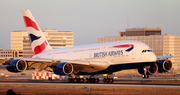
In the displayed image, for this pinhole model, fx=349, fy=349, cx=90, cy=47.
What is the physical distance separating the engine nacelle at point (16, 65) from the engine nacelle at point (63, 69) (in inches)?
195

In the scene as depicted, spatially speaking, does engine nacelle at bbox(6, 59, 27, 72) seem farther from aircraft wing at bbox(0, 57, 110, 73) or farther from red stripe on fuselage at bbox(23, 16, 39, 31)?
red stripe on fuselage at bbox(23, 16, 39, 31)

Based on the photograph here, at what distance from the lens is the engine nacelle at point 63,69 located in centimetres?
5247

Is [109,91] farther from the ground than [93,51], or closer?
closer

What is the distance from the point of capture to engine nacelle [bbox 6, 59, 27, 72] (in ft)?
173

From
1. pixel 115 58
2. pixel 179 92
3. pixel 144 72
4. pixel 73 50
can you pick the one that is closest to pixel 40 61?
pixel 73 50

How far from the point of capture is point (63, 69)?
52.3m

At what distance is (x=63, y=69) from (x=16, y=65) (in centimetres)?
715

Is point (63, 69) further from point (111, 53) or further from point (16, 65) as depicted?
point (111, 53)

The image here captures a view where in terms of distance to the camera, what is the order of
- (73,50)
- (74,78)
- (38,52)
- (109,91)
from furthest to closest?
(38,52), (73,50), (74,78), (109,91)

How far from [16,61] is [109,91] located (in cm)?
1953

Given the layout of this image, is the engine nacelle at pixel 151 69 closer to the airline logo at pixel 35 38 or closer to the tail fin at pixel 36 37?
the tail fin at pixel 36 37

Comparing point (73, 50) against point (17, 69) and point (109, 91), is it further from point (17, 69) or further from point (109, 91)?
point (109, 91)

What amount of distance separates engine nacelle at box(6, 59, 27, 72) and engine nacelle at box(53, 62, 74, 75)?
4.96m

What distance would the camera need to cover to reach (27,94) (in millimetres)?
36844
